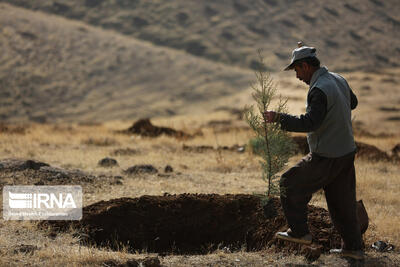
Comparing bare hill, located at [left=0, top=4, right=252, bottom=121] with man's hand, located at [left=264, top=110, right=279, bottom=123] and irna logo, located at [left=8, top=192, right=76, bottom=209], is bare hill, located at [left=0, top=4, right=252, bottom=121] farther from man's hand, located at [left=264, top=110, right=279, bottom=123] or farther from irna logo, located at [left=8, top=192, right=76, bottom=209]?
man's hand, located at [left=264, top=110, right=279, bottom=123]

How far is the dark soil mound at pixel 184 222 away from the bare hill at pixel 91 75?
36.4 metres

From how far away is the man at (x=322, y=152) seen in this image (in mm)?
4719

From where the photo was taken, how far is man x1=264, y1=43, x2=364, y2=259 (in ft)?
15.5

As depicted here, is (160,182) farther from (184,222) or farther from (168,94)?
(168,94)

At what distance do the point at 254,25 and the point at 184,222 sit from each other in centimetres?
5981

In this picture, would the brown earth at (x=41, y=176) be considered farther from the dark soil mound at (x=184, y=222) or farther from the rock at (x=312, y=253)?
the rock at (x=312, y=253)

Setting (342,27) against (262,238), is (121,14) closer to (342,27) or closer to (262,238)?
(342,27)

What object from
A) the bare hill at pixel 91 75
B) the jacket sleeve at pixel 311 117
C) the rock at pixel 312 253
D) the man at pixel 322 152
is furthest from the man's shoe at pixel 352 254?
the bare hill at pixel 91 75

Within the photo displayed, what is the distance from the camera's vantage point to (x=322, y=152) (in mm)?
4852

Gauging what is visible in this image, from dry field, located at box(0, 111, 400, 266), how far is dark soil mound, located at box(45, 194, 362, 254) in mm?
491

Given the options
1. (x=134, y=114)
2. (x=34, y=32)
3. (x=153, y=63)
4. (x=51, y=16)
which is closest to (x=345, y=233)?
(x=134, y=114)

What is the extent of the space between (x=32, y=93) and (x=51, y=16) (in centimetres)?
1986

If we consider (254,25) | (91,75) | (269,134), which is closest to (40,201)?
(269,134)

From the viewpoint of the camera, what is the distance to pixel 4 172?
913 centimetres
